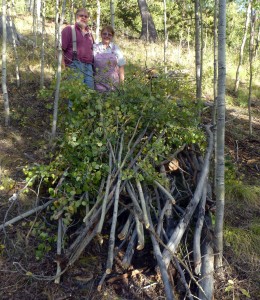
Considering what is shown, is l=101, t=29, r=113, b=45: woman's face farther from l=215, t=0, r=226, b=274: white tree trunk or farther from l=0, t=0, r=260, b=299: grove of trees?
l=215, t=0, r=226, b=274: white tree trunk

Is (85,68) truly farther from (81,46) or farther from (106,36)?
(106,36)

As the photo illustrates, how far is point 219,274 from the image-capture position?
3227mm

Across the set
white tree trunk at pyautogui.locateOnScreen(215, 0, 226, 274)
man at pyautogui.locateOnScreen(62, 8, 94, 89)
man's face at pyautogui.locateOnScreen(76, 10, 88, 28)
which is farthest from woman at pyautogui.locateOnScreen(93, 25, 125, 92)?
white tree trunk at pyautogui.locateOnScreen(215, 0, 226, 274)

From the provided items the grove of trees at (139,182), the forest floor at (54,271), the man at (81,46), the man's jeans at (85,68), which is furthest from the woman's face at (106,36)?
the forest floor at (54,271)

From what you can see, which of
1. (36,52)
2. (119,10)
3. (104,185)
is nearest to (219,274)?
(104,185)

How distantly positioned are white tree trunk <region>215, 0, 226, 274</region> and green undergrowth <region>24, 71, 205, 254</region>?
0.69 meters

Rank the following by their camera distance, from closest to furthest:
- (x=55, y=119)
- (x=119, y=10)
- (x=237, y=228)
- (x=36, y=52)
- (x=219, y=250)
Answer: (x=219, y=250) → (x=237, y=228) → (x=55, y=119) → (x=36, y=52) → (x=119, y=10)

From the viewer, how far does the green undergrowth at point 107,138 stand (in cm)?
345

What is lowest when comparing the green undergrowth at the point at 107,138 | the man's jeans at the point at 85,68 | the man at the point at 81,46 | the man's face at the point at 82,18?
the green undergrowth at the point at 107,138

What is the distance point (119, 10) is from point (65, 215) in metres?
13.6

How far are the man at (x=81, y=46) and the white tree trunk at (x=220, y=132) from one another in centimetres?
221

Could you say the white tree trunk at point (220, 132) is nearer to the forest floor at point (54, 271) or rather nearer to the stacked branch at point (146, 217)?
the stacked branch at point (146, 217)

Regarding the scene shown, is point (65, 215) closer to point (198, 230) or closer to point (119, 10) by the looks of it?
point (198, 230)

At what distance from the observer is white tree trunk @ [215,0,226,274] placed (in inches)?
111
